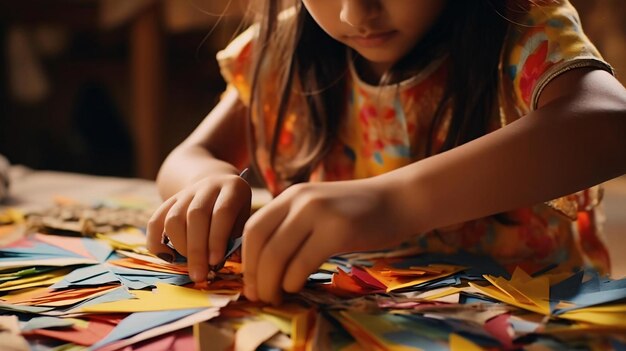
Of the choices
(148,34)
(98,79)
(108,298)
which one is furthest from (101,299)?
(98,79)

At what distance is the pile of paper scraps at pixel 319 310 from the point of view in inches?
16.8

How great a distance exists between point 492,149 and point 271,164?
0.42 m

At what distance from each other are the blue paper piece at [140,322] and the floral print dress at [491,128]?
0.31 meters

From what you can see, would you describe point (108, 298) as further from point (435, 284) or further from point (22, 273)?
point (435, 284)

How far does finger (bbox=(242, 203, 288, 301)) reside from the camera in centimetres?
46

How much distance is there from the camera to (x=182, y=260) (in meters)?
0.59

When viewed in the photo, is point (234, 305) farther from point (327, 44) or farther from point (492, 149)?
point (327, 44)

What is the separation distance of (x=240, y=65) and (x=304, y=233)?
483 millimetres

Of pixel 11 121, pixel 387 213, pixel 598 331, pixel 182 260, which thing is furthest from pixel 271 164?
pixel 11 121

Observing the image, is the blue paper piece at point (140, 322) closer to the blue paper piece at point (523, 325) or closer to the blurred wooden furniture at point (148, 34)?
the blue paper piece at point (523, 325)

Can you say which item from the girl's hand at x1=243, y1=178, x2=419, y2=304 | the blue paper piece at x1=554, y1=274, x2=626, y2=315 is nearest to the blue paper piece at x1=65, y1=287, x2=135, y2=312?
the girl's hand at x1=243, y1=178, x2=419, y2=304

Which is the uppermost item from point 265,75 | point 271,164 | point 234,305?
point 265,75

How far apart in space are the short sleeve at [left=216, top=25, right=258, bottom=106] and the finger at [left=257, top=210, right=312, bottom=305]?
0.46 m

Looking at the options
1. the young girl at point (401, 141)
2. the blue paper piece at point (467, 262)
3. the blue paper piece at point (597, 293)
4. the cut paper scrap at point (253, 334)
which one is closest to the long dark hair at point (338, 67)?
the young girl at point (401, 141)
